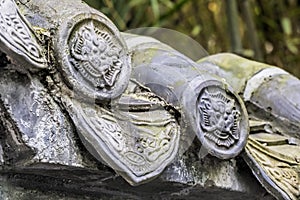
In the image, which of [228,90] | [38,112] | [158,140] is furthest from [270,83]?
[38,112]

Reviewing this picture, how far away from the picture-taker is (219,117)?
780mm

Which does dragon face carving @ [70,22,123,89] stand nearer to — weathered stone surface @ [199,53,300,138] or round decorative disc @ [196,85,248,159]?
round decorative disc @ [196,85,248,159]

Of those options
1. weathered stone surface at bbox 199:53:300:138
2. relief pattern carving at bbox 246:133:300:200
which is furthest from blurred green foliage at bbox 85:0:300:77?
relief pattern carving at bbox 246:133:300:200

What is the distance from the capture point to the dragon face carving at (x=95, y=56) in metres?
0.70

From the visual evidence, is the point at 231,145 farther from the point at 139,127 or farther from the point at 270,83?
the point at 270,83

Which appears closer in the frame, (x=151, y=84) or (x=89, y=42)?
(x=89, y=42)

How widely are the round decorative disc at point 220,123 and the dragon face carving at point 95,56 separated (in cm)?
10

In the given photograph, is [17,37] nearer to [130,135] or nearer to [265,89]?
[130,135]

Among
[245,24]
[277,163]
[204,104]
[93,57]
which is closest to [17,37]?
[93,57]

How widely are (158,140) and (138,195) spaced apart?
0.10 meters

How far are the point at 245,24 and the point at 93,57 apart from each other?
1257 mm

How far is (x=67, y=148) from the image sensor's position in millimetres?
678

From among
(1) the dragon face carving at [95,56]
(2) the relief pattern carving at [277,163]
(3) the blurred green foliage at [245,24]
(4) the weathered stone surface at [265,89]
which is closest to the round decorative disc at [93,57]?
(1) the dragon face carving at [95,56]

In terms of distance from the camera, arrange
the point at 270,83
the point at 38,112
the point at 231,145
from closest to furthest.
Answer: the point at 38,112
the point at 231,145
the point at 270,83
